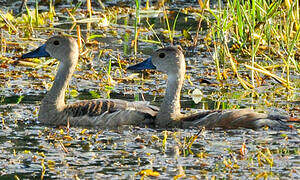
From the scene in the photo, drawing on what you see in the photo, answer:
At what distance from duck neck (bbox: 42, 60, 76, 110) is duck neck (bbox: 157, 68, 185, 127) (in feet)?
4.27

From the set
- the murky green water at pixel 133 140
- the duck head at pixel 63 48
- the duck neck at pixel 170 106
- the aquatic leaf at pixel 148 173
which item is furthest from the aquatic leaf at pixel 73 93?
the aquatic leaf at pixel 148 173

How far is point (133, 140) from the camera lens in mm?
8469

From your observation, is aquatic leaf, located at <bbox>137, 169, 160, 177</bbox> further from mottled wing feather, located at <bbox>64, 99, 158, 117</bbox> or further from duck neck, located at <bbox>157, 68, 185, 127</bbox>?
mottled wing feather, located at <bbox>64, 99, 158, 117</bbox>

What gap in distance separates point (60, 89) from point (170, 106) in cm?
149

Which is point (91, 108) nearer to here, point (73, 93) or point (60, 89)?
point (60, 89)

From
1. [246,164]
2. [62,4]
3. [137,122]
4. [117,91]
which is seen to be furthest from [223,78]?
[62,4]

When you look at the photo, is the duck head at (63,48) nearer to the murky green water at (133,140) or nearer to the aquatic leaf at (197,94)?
the murky green water at (133,140)

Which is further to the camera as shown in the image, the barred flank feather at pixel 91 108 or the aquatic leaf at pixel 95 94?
the aquatic leaf at pixel 95 94

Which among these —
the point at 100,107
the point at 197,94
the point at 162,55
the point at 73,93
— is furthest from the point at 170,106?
the point at 73,93

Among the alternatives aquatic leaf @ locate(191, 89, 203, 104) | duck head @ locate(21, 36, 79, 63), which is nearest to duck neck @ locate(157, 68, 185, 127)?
aquatic leaf @ locate(191, 89, 203, 104)

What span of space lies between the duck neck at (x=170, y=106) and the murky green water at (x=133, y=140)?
0.33 meters

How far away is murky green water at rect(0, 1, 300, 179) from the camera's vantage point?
23.6 ft

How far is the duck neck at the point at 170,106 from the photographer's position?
31.0 feet

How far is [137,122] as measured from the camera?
9.47m
